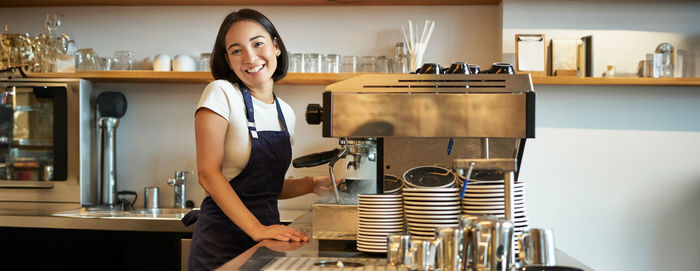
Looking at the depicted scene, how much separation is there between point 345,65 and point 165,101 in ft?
3.42

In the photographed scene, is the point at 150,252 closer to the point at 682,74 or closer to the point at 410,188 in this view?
the point at 410,188

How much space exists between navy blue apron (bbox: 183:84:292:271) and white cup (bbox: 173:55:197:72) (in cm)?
121

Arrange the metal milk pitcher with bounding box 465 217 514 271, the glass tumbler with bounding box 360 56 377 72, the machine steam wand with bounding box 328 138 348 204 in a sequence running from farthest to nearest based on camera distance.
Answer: the glass tumbler with bounding box 360 56 377 72 < the machine steam wand with bounding box 328 138 348 204 < the metal milk pitcher with bounding box 465 217 514 271

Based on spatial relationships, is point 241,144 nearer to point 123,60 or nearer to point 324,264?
point 324,264

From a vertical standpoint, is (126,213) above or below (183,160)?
below

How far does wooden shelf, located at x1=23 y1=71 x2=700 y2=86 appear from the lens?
2.96 m

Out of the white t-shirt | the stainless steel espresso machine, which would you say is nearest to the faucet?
the white t-shirt

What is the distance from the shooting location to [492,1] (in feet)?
10.7

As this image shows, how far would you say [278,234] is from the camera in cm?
178

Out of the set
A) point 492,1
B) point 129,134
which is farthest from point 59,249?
point 492,1

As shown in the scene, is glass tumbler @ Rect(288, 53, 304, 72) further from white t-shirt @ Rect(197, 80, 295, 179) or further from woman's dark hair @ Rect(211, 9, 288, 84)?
white t-shirt @ Rect(197, 80, 295, 179)

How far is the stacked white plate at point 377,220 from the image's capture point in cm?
151

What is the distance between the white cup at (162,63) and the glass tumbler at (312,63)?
2.39 ft

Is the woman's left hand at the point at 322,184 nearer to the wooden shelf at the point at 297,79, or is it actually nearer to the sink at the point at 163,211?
the wooden shelf at the point at 297,79
